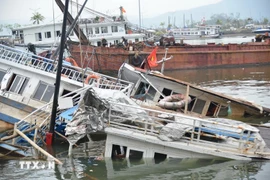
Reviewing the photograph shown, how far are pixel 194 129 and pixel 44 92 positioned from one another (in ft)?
26.4

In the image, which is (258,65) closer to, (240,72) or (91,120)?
(240,72)

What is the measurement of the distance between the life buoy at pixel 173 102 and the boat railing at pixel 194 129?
4.61 m

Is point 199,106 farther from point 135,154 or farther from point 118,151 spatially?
point 118,151

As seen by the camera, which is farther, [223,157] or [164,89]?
[164,89]

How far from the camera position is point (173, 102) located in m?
18.2

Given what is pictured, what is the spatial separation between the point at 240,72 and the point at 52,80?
27.8m

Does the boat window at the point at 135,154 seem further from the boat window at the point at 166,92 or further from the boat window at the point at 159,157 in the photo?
the boat window at the point at 166,92

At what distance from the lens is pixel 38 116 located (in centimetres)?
1642

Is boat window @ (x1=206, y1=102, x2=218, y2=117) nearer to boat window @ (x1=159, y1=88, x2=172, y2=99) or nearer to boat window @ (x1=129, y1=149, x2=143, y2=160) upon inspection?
boat window @ (x1=159, y1=88, x2=172, y2=99)

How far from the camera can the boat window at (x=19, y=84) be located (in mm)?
17938

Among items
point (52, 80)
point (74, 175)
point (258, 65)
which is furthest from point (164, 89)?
point (258, 65)

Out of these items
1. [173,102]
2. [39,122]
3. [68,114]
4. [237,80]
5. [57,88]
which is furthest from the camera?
[237,80]

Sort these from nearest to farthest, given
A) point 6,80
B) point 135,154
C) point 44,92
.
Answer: point 135,154 → point 44,92 → point 6,80

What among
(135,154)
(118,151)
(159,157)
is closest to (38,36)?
(118,151)
